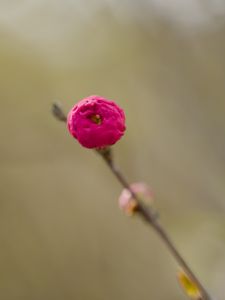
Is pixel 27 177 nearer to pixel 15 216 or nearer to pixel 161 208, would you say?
A: pixel 15 216

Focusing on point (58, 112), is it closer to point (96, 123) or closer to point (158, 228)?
point (96, 123)

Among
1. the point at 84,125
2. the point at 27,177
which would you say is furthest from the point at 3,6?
the point at 84,125

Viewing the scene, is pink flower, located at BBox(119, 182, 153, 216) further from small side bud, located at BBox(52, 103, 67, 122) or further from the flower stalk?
small side bud, located at BBox(52, 103, 67, 122)

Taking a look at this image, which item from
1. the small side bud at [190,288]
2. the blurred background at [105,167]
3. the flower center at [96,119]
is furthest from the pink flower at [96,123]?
the blurred background at [105,167]

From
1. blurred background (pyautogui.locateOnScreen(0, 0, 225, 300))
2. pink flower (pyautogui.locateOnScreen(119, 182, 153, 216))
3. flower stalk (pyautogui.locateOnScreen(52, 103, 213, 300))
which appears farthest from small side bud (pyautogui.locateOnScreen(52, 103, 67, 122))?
blurred background (pyautogui.locateOnScreen(0, 0, 225, 300))

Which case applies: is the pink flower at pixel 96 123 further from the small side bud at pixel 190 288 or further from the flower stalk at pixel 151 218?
the small side bud at pixel 190 288

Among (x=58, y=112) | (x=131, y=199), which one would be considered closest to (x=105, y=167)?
(x=131, y=199)
